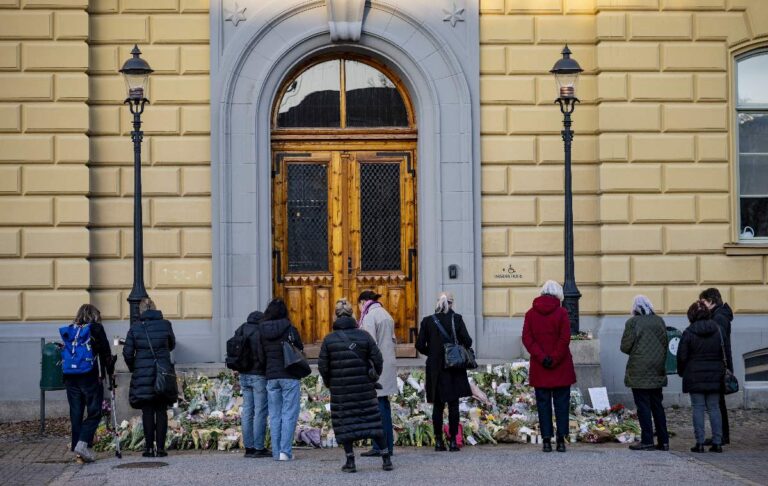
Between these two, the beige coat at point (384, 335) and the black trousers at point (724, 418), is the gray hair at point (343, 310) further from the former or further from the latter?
the black trousers at point (724, 418)

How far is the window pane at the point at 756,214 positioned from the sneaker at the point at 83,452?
10116 millimetres

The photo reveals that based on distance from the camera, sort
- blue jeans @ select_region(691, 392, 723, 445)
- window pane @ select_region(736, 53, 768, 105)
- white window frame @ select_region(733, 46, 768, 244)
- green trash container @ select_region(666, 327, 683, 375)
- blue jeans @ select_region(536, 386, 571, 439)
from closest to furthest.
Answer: blue jeans @ select_region(536, 386, 571, 439) → blue jeans @ select_region(691, 392, 723, 445) → green trash container @ select_region(666, 327, 683, 375) → white window frame @ select_region(733, 46, 768, 244) → window pane @ select_region(736, 53, 768, 105)

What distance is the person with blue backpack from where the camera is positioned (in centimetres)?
1449

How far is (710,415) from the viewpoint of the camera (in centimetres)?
1512

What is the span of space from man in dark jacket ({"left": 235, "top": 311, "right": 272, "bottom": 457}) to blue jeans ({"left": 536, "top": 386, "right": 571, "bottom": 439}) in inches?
121

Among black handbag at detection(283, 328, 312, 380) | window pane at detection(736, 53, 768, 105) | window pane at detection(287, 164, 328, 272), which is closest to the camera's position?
black handbag at detection(283, 328, 312, 380)

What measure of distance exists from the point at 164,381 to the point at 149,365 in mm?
251

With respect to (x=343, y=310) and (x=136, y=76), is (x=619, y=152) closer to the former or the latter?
(x=343, y=310)

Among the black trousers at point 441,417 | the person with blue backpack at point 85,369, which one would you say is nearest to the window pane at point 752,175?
the black trousers at point 441,417

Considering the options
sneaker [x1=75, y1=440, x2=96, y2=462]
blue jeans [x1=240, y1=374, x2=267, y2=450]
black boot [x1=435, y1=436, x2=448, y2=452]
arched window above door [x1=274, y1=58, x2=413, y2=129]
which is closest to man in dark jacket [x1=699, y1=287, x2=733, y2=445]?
black boot [x1=435, y1=436, x2=448, y2=452]

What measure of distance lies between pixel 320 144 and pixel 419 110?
1.54 m

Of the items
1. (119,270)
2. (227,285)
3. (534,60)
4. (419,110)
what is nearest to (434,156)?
(419,110)

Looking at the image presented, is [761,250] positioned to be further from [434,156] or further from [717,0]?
[434,156]

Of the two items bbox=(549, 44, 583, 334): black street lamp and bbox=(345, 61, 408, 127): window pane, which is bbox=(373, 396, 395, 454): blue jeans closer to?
bbox=(549, 44, 583, 334): black street lamp
